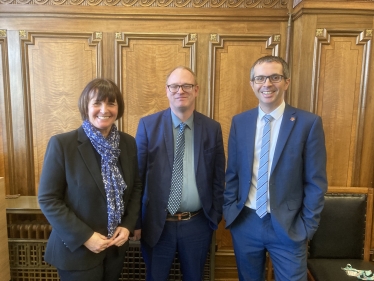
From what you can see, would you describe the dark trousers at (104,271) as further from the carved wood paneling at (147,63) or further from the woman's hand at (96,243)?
the carved wood paneling at (147,63)

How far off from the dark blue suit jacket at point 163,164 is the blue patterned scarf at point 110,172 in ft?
0.82

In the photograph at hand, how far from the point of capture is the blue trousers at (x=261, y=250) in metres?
1.45

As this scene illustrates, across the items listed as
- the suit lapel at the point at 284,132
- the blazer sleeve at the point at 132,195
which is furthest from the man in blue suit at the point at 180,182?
the suit lapel at the point at 284,132

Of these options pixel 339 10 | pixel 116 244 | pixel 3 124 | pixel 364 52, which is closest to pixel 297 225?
pixel 116 244

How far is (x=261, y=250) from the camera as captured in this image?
5.03 feet

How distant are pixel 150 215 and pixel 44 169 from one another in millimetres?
609

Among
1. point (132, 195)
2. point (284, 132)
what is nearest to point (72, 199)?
point (132, 195)

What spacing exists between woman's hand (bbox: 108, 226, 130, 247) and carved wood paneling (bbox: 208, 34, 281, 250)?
1.18 meters

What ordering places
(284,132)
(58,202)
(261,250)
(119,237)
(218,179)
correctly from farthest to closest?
(218,179) → (261,250) → (284,132) → (119,237) → (58,202)

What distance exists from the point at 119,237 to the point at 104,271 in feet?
0.63

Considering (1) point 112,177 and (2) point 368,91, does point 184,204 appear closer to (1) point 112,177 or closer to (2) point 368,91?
(1) point 112,177

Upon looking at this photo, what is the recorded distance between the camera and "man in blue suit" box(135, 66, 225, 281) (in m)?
1.52

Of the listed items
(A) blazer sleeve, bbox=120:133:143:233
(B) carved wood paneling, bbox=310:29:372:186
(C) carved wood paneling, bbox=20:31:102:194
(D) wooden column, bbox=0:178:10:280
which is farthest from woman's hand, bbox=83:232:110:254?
(B) carved wood paneling, bbox=310:29:372:186

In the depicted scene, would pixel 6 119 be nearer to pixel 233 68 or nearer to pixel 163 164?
pixel 163 164
